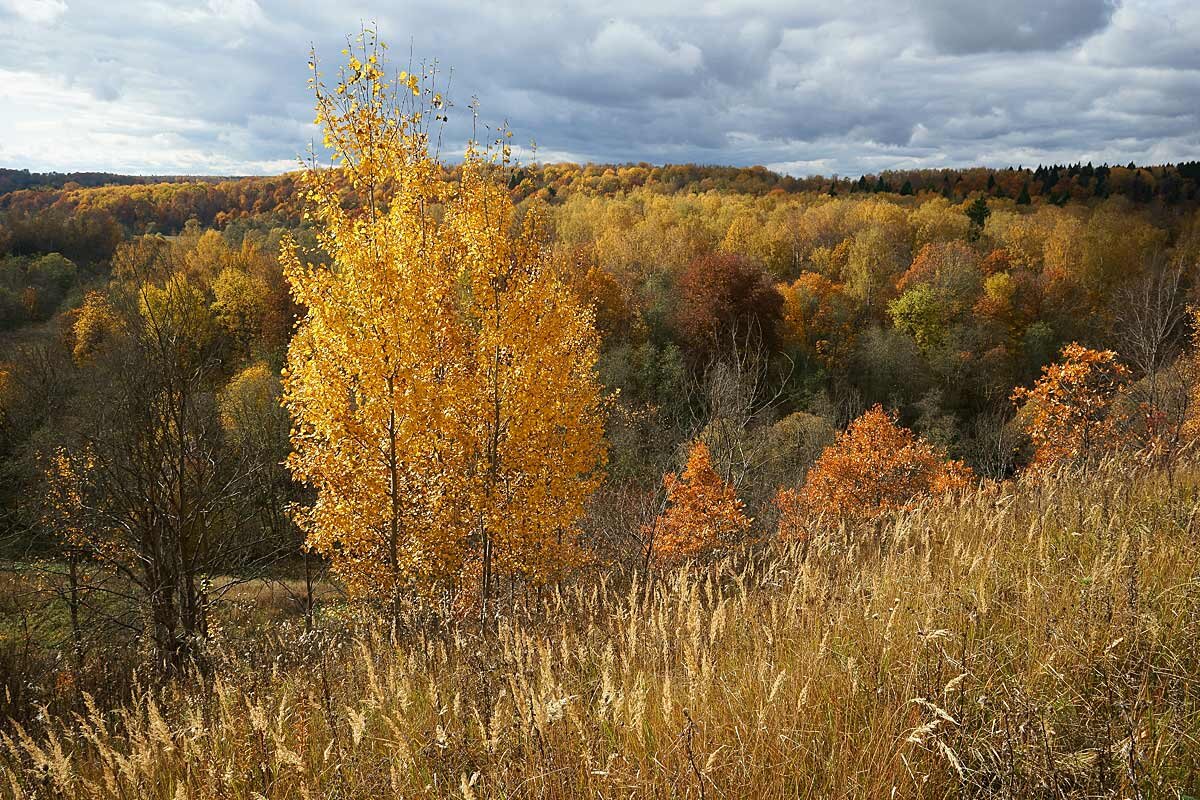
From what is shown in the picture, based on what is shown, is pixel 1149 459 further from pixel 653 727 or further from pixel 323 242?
pixel 323 242

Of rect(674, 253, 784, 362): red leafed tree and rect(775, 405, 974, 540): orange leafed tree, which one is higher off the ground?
rect(674, 253, 784, 362): red leafed tree

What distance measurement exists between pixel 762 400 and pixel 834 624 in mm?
37609

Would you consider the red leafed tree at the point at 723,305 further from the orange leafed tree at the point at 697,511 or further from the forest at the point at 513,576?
the orange leafed tree at the point at 697,511

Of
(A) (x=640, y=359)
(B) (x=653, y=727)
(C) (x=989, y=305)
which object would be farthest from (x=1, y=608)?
(C) (x=989, y=305)

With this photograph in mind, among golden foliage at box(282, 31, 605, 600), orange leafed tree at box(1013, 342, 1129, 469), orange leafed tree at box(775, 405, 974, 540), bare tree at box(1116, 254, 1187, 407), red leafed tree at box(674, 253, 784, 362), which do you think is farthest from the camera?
red leafed tree at box(674, 253, 784, 362)

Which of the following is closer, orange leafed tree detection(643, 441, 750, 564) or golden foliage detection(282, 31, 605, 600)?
golden foliage detection(282, 31, 605, 600)

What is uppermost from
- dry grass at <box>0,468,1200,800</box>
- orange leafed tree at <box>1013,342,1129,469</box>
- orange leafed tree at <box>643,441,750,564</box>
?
dry grass at <box>0,468,1200,800</box>

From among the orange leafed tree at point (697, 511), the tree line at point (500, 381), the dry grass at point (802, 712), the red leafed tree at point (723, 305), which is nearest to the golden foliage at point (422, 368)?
the tree line at point (500, 381)

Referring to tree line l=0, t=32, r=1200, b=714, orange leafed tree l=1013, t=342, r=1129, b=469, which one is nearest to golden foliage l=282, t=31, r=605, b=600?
tree line l=0, t=32, r=1200, b=714

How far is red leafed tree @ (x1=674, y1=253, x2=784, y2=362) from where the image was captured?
41.6 metres

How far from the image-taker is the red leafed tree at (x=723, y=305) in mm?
41594

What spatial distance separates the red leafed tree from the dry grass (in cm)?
3671

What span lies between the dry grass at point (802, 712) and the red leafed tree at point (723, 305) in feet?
120

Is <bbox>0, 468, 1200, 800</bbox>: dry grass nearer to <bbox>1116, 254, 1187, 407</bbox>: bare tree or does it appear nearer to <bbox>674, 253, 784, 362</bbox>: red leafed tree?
<bbox>1116, 254, 1187, 407</bbox>: bare tree
